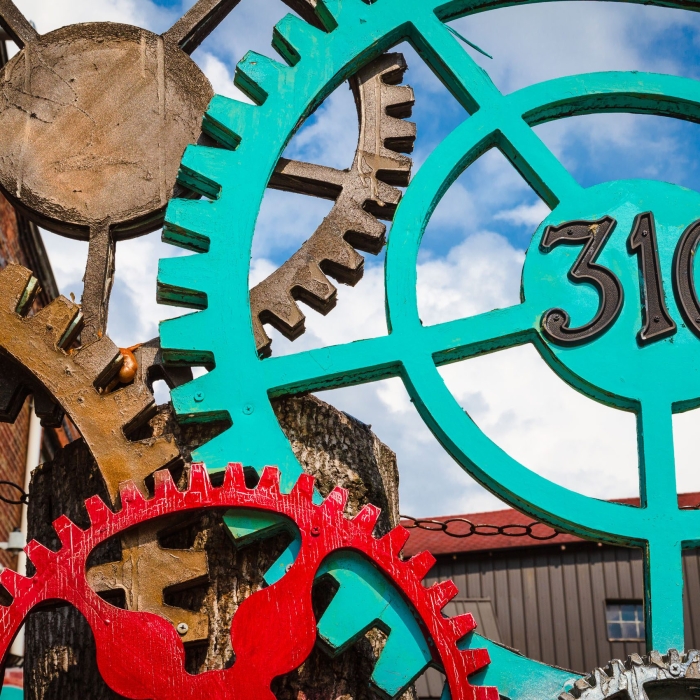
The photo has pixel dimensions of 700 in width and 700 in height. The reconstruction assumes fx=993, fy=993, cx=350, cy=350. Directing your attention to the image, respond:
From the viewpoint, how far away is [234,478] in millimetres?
3236

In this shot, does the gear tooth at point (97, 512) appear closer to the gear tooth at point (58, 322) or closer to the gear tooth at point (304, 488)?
the gear tooth at point (304, 488)

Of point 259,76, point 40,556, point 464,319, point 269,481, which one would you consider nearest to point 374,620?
point 269,481

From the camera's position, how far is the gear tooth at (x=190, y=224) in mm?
3969

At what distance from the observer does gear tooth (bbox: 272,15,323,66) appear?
4348 millimetres

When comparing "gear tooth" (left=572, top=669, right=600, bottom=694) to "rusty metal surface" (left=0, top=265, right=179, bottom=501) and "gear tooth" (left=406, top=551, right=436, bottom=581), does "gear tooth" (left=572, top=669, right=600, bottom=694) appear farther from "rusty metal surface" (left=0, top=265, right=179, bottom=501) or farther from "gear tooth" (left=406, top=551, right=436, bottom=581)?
"rusty metal surface" (left=0, top=265, right=179, bottom=501)

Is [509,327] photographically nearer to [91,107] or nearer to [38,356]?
[38,356]

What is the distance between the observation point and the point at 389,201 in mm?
4277

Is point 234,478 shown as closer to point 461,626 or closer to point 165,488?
point 165,488

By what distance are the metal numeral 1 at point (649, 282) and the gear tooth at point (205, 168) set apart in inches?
66.1

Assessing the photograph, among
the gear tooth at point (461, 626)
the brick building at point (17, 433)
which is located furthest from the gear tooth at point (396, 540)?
the brick building at point (17, 433)

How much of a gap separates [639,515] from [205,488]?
1.55 metres

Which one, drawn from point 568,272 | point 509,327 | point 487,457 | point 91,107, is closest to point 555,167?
point 568,272

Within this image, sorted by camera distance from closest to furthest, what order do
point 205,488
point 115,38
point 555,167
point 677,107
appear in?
point 205,488, point 555,167, point 677,107, point 115,38

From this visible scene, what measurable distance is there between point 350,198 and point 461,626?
1955 mm
